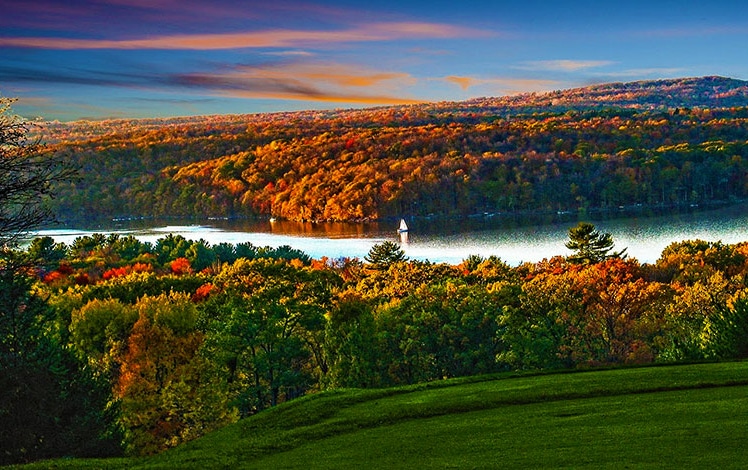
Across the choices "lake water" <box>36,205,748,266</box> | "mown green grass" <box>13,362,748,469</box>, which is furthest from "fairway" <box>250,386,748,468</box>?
"lake water" <box>36,205,748,266</box>

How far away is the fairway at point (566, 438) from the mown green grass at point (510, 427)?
0.07ft

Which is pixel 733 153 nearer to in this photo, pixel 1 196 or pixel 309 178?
pixel 309 178

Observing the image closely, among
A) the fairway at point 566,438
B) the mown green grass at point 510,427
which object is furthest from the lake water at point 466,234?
the fairway at point 566,438

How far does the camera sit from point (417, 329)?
41594mm

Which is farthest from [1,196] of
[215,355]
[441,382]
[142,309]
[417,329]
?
[417,329]

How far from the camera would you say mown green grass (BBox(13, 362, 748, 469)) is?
13.0 meters

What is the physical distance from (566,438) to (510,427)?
4.87 ft

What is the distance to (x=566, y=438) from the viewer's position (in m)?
14.1

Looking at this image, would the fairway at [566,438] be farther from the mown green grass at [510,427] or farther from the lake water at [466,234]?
the lake water at [466,234]

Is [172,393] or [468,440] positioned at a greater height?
[468,440]

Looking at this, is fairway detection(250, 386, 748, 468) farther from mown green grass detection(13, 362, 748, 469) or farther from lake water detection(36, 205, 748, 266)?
lake water detection(36, 205, 748, 266)

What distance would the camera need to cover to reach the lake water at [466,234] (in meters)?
107

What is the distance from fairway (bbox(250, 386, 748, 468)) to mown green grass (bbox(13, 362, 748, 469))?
21 mm

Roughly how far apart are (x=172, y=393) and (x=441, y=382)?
1597 centimetres
